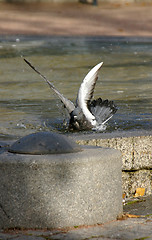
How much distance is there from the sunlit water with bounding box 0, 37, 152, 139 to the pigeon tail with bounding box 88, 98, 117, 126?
0.10 meters

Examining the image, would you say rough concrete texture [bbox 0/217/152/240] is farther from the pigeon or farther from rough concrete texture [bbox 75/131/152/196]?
the pigeon

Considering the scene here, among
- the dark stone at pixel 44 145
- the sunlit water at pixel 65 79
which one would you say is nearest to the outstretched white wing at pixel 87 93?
the sunlit water at pixel 65 79

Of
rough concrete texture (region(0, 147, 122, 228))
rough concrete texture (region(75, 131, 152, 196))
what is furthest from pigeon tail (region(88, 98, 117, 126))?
rough concrete texture (region(0, 147, 122, 228))

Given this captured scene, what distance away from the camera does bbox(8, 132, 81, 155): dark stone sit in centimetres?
359

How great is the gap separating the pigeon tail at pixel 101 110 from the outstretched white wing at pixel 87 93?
0.06 meters

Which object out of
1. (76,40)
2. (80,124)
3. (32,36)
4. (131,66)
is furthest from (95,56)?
(80,124)

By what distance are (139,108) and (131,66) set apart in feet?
15.3

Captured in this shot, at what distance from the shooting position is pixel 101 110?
5.52 meters

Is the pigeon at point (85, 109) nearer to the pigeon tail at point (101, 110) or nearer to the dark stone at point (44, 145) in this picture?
the pigeon tail at point (101, 110)

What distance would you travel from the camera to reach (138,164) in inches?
175

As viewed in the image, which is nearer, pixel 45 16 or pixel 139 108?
pixel 139 108

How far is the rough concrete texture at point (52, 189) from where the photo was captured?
11.2ft

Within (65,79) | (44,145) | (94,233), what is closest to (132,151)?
(44,145)

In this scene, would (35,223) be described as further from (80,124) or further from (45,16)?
(45,16)
